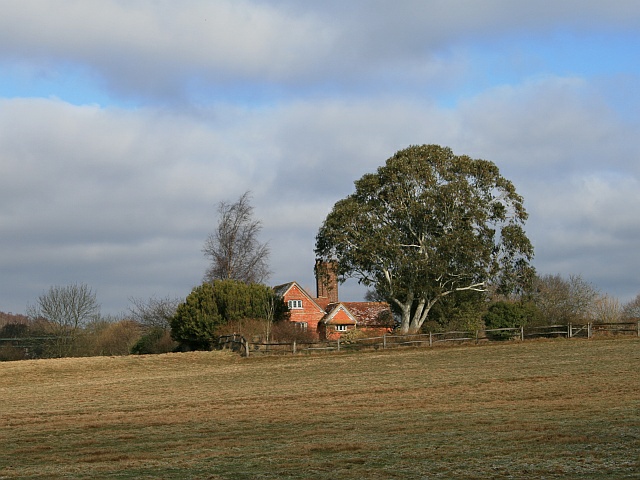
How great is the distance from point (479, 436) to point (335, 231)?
42485 millimetres

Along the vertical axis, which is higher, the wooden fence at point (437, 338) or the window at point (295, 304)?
the window at point (295, 304)

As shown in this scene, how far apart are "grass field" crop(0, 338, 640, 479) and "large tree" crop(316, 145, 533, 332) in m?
13.3

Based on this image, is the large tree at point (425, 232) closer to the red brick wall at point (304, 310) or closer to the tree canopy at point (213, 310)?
the tree canopy at point (213, 310)

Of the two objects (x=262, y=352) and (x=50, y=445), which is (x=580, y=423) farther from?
(x=262, y=352)

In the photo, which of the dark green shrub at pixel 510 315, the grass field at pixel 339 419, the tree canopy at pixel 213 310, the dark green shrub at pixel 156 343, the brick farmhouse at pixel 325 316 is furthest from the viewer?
the brick farmhouse at pixel 325 316

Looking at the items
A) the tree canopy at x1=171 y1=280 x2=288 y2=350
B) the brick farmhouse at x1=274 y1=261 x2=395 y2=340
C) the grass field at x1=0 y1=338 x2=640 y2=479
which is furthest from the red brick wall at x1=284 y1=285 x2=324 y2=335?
the grass field at x1=0 y1=338 x2=640 y2=479

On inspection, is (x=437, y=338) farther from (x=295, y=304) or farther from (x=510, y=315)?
(x=295, y=304)

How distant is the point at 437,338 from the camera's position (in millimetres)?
55406

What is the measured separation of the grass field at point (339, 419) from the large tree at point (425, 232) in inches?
524

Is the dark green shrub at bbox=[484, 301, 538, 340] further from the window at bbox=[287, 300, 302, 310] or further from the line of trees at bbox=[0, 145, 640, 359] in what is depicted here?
the window at bbox=[287, 300, 302, 310]

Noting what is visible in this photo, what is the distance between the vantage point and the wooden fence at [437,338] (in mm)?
52594

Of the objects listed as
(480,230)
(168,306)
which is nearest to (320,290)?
(168,306)

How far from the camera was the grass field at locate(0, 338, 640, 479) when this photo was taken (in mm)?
14289

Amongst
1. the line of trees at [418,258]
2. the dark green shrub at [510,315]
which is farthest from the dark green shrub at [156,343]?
the dark green shrub at [510,315]
